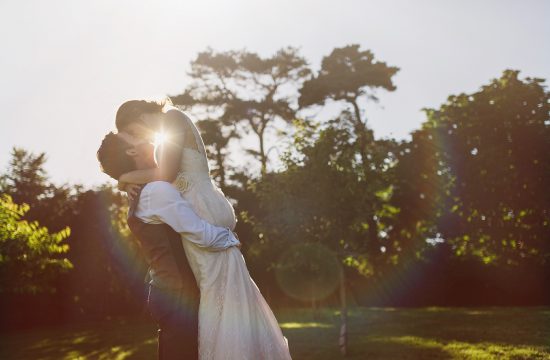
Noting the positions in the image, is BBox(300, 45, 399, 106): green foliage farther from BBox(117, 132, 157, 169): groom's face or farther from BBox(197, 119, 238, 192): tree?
BBox(117, 132, 157, 169): groom's face

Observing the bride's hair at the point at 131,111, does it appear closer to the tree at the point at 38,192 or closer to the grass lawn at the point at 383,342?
the grass lawn at the point at 383,342

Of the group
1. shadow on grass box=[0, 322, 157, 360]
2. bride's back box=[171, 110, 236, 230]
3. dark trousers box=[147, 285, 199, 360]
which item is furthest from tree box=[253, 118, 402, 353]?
dark trousers box=[147, 285, 199, 360]

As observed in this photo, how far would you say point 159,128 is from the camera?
487 cm

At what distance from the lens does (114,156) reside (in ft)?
15.4

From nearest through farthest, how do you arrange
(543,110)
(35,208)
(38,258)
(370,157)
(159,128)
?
(159,128) → (38,258) → (370,157) → (543,110) → (35,208)

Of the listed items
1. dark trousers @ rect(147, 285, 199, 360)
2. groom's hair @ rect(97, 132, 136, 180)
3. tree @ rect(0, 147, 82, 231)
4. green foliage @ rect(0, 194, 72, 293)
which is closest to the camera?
dark trousers @ rect(147, 285, 199, 360)

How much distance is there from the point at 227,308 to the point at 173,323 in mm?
418

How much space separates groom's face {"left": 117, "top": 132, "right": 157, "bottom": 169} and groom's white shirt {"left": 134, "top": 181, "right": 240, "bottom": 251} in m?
0.35

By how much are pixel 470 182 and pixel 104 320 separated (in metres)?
22.8

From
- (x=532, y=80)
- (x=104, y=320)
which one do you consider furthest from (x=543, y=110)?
(x=104, y=320)

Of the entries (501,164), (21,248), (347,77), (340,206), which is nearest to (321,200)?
(340,206)

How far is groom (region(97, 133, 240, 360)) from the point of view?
431 centimetres

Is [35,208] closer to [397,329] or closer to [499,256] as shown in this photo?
[397,329]

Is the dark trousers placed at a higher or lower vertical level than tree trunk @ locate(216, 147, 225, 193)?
lower
